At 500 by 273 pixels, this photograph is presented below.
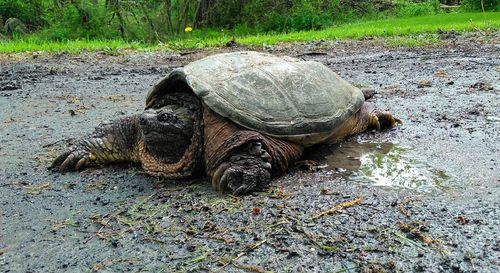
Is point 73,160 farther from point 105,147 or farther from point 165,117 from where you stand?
point 165,117

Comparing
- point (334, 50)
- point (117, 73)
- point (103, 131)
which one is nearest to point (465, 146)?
point (103, 131)

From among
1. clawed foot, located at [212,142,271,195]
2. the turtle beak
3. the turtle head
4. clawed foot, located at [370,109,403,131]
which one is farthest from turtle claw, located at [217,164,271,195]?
clawed foot, located at [370,109,403,131]

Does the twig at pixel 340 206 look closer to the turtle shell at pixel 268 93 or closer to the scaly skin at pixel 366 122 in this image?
the turtle shell at pixel 268 93

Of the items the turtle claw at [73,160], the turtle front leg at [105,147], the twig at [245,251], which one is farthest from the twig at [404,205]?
the turtle claw at [73,160]

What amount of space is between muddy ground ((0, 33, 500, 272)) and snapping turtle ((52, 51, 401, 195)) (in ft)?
0.34

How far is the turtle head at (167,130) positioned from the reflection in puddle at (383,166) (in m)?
0.89

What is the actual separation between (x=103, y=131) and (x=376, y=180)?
1792 mm

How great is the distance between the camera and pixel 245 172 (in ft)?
8.59

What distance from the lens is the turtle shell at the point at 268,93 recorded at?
2822 millimetres

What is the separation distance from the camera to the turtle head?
9.11ft

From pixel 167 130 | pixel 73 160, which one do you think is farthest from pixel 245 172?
pixel 73 160

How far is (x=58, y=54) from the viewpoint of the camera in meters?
8.95

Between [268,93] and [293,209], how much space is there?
34.1 inches

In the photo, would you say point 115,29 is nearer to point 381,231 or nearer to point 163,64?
point 163,64
